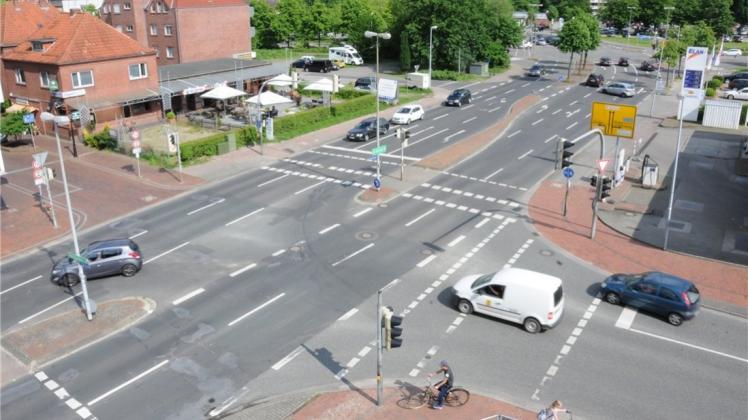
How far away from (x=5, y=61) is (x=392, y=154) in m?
34.7

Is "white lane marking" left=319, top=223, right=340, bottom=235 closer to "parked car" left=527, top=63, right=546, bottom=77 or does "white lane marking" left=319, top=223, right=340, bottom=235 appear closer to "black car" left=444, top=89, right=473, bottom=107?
"black car" left=444, top=89, right=473, bottom=107

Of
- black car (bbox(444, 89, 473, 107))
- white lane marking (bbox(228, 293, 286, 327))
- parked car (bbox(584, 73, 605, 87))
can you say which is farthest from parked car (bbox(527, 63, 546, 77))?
white lane marking (bbox(228, 293, 286, 327))

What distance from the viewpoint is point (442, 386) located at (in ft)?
58.9

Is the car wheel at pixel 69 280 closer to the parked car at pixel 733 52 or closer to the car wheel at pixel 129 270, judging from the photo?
the car wheel at pixel 129 270

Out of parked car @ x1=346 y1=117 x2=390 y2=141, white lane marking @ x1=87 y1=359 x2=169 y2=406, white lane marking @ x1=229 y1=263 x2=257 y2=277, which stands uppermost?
parked car @ x1=346 y1=117 x2=390 y2=141

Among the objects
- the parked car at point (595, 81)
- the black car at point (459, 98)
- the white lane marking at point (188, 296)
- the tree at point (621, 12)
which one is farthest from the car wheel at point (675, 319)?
the tree at point (621, 12)

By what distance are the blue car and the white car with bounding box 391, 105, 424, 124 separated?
32612 mm

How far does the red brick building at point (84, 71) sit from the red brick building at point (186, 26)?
14434 mm

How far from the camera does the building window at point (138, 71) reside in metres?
53.1

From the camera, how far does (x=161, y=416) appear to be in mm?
18188

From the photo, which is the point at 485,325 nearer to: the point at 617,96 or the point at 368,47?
the point at 617,96

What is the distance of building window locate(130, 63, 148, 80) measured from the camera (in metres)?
53.1

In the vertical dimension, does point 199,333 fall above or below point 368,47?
below

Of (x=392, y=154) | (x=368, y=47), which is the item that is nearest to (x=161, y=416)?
(x=392, y=154)
